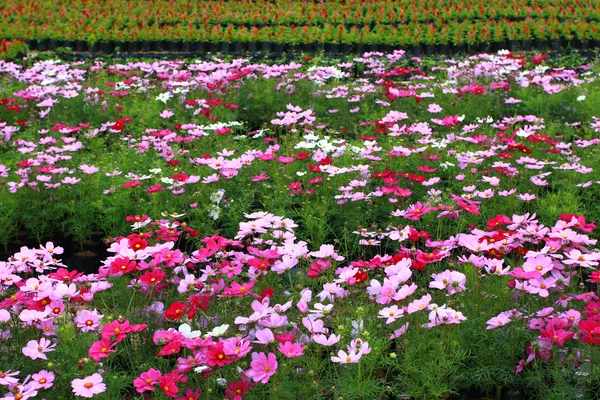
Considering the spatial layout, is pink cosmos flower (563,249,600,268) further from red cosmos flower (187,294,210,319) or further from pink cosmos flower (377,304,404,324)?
red cosmos flower (187,294,210,319)

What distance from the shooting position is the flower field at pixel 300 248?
2.44 m

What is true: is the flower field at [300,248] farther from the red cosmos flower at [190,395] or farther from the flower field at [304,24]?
the flower field at [304,24]

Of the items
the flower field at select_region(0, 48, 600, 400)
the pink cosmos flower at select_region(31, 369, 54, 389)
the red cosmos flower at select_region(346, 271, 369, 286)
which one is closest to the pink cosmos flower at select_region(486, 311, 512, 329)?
the flower field at select_region(0, 48, 600, 400)

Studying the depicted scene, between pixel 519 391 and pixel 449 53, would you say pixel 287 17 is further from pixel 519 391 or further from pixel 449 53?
pixel 519 391

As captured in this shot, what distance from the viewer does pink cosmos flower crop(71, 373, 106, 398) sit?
2.17 metres

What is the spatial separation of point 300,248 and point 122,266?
70cm

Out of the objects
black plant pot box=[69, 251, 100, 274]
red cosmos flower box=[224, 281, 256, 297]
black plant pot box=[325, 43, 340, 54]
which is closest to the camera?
red cosmos flower box=[224, 281, 256, 297]

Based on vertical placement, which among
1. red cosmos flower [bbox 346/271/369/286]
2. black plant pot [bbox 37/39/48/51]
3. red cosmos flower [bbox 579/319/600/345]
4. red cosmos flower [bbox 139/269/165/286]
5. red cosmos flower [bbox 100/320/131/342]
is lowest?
black plant pot [bbox 37/39/48/51]

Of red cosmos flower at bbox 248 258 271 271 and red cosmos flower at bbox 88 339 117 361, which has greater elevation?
red cosmos flower at bbox 248 258 271 271

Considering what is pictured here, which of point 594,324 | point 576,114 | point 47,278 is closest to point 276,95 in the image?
point 576,114

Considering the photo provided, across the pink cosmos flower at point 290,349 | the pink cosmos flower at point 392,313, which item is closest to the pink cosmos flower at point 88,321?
the pink cosmos flower at point 290,349

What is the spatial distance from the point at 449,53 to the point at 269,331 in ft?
33.3

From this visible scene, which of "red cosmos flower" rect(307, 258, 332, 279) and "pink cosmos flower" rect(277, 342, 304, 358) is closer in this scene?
"pink cosmos flower" rect(277, 342, 304, 358)

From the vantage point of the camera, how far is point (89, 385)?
2.21m
